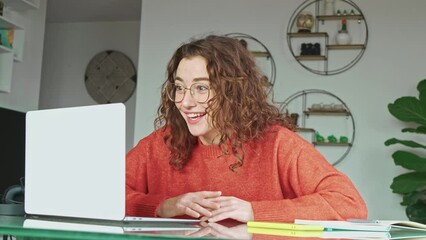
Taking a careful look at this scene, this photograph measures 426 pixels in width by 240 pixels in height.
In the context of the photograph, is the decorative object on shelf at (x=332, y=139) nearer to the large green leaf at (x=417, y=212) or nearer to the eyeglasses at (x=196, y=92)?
the large green leaf at (x=417, y=212)

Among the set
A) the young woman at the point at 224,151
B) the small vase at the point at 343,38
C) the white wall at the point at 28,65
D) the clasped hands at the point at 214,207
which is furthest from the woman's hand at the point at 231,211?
the white wall at the point at 28,65

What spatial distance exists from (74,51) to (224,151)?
20.3 ft

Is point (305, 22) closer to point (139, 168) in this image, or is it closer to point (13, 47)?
point (13, 47)

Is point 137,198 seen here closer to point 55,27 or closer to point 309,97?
point 309,97

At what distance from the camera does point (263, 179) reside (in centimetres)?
186

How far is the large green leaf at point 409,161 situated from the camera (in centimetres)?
427

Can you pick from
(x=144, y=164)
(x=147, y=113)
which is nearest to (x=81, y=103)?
(x=147, y=113)

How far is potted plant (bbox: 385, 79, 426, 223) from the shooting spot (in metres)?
4.24

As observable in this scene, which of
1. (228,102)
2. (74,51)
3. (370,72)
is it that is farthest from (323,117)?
(74,51)

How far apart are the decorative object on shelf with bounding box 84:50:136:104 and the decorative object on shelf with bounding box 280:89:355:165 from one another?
9.86ft

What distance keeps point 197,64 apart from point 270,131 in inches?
12.1

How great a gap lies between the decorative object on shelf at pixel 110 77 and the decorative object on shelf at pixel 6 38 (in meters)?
2.39

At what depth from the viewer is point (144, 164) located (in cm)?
202

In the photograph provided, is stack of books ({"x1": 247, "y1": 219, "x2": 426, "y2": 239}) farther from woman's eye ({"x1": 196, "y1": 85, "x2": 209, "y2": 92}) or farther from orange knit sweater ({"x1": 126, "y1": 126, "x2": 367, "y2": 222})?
woman's eye ({"x1": 196, "y1": 85, "x2": 209, "y2": 92})
